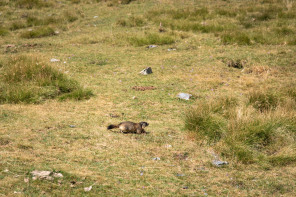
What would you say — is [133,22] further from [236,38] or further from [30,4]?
[30,4]

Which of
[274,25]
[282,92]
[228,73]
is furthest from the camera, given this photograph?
[274,25]

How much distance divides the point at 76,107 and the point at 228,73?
4.53m

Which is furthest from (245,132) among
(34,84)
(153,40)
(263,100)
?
(153,40)

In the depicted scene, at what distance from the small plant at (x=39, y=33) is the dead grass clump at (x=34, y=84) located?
19.1 feet

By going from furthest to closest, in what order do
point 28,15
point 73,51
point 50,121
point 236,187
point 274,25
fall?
1. point 28,15
2. point 274,25
3. point 73,51
4. point 50,121
5. point 236,187

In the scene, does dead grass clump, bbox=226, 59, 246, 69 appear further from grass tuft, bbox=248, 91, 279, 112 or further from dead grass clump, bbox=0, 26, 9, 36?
dead grass clump, bbox=0, 26, 9, 36

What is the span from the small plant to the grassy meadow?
0.14 feet

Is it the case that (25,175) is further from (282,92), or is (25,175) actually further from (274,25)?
(274,25)

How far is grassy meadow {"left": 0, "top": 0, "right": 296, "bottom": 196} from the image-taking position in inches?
181

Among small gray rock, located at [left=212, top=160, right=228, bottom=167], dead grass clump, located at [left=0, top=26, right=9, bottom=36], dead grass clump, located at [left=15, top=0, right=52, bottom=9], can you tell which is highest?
dead grass clump, located at [left=15, top=0, right=52, bottom=9]

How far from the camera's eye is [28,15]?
17.7m

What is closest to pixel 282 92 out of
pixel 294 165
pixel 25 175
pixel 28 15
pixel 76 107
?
pixel 294 165

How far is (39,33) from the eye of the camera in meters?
14.6

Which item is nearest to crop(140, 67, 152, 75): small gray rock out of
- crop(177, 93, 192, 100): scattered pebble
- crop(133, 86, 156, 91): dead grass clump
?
crop(133, 86, 156, 91): dead grass clump
